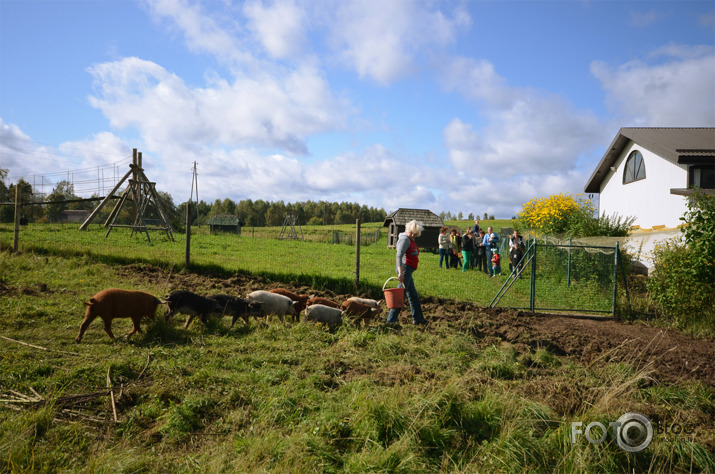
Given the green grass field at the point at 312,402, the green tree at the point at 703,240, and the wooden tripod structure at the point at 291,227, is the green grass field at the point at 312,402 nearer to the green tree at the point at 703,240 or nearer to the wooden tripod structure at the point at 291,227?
the green tree at the point at 703,240

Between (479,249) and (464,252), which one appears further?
(479,249)

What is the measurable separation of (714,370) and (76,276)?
12771 mm

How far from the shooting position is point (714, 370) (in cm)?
607

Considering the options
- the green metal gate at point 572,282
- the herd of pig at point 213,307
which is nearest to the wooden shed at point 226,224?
the green metal gate at point 572,282

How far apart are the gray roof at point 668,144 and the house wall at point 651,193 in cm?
48

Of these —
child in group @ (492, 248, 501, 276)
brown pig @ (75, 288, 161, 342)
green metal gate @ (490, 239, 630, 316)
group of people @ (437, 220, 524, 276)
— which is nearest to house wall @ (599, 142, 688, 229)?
group of people @ (437, 220, 524, 276)

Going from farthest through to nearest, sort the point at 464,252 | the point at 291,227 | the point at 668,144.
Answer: the point at 291,227, the point at 668,144, the point at 464,252

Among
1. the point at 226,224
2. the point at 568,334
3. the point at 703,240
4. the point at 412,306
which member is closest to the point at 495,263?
the point at 703,240

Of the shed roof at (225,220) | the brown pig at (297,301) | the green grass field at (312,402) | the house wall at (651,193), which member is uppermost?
the house wall at (651,193)

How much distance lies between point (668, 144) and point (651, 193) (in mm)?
2138

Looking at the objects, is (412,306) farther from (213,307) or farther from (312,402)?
(312,402)

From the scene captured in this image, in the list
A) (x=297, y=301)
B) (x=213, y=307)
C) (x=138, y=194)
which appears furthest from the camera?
(x=138, y=194)

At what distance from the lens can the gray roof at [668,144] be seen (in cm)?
1571

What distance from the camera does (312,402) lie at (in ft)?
14.3
